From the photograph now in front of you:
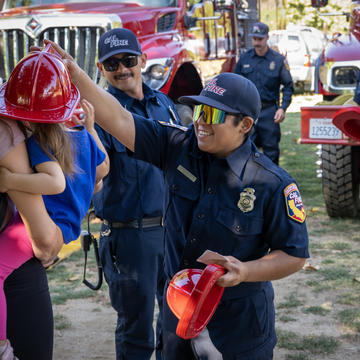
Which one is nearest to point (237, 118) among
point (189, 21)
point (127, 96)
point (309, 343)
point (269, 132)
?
point (127, 96)

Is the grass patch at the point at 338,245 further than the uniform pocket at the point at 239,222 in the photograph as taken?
Yes

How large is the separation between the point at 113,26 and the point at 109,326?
3573mm

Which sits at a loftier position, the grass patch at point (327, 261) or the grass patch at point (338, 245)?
the grass patch at point (327, 261)

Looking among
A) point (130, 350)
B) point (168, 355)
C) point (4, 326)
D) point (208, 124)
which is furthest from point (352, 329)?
point (4, 326)

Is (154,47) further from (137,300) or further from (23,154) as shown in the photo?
(23,154)

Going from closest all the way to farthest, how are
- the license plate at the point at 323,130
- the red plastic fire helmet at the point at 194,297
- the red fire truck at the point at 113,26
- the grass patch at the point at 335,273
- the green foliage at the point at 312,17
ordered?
the red plastic fire helmet at the point at 194,297, the grass patch at the point at 335,273, the license plate at the point at 323,130, the red fire truck at the point at 113,26, the green foliage at the point at 312,17

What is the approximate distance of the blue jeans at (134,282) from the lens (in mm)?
3693

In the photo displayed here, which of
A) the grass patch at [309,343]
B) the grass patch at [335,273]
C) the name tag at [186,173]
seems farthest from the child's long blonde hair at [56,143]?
the grass patch at [335,273]

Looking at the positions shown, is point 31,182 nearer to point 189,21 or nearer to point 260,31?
point 189,21

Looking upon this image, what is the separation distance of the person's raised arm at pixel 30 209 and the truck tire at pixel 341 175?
5.09 meters

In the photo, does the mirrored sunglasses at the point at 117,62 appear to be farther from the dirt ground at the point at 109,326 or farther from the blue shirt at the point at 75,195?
the dirt ground at the point at 109,326

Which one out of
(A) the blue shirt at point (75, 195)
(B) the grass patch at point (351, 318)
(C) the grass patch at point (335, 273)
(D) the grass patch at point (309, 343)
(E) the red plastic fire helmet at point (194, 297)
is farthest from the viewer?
(C) the grass patch at point (335, 273)

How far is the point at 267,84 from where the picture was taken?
29.5 ft

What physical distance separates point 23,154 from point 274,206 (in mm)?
957
